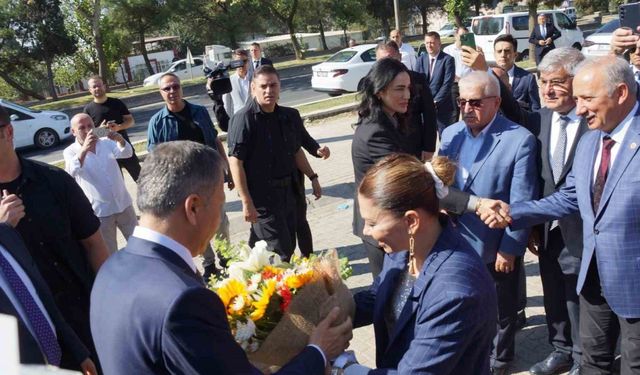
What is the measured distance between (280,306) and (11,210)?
144 centimetres

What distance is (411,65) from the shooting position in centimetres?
998

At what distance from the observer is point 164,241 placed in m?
1.79

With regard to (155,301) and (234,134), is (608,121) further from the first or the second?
(234,134)

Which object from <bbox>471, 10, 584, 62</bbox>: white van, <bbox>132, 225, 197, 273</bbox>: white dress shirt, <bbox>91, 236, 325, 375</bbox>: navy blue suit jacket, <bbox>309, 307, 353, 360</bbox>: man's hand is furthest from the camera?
<bbox>471, 10, 584, 62</bbox>: white van

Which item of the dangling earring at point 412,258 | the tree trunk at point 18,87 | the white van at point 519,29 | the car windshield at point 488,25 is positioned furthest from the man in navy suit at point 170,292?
the tree trunk at point 18,87

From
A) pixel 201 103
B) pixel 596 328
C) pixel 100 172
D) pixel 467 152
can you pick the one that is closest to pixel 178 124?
pixel 100 172

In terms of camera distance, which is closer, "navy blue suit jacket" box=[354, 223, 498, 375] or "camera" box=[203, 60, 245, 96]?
"navy blue suit jacket" box=[354, 223, 498, 375]

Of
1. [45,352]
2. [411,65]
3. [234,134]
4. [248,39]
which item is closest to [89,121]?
[234,134]

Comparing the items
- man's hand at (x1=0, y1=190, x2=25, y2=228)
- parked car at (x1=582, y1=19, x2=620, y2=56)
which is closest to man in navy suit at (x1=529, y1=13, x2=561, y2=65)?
parked car at (x1=582, y1=19, x2=620, y2=56)

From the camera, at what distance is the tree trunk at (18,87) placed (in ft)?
103

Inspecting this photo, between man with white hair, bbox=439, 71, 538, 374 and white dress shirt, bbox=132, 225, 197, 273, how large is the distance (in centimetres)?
199

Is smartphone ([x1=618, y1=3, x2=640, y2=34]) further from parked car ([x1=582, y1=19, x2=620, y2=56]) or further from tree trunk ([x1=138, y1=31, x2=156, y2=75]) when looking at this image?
tree trunk ([x1=138, y1=31, x2=156, y2=75])

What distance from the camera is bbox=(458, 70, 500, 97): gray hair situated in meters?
3.45

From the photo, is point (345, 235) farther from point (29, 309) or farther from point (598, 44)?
point (598, 44)
